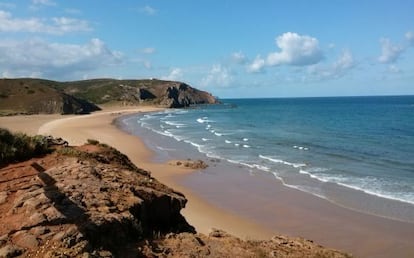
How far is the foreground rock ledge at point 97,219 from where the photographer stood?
7.14m

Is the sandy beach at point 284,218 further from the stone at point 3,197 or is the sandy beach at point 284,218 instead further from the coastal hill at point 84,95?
the coastal hill at point 84,95

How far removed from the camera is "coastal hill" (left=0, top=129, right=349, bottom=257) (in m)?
7.15

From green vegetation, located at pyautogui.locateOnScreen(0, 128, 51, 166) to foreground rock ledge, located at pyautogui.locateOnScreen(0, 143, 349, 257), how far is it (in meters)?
0.55

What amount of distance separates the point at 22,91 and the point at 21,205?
104377 mm

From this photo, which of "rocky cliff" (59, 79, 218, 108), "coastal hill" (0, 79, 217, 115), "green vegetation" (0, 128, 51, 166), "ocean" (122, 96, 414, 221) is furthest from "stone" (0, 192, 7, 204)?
"rocky cliff" (59, 79, 218, 108)

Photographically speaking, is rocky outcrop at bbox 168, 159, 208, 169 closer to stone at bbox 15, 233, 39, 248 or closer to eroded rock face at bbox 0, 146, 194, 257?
eroded rock face at bbox 0, 146, 194, 257

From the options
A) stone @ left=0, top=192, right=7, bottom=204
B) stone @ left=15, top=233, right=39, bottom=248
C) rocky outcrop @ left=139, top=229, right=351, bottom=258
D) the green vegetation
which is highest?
the green vegetation

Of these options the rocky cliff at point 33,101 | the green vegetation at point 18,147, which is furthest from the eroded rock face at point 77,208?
the rocky cliff at point 33,101

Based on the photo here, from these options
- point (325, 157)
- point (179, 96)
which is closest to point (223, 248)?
point (325, 157)

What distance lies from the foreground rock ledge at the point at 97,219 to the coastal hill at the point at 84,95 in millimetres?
82637

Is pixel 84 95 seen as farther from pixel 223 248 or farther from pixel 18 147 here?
pixel 223 248

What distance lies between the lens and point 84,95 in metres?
161

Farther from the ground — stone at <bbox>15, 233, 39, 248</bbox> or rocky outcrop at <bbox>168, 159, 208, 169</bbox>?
stone at <bbox>15, 233, 39, 248</bbox>

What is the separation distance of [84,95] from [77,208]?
521 ft
